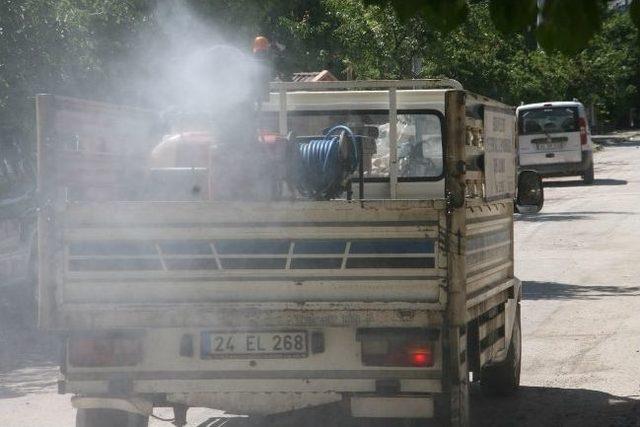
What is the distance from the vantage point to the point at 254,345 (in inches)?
238

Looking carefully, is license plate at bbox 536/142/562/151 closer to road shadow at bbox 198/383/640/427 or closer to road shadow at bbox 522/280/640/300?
road shadow at bbox 522/280/640/300

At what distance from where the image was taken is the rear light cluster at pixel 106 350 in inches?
239

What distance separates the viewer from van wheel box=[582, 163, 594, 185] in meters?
35.0

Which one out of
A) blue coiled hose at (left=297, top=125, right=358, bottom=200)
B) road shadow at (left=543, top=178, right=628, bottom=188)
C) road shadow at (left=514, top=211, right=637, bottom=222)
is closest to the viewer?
blue coiled hose at (left=297, top=125, right=358, bottom=200)

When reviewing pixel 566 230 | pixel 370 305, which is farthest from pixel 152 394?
pixel 566 230

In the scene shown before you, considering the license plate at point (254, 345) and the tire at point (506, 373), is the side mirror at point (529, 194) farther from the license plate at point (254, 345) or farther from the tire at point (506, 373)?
the license plate at point (254, 345)

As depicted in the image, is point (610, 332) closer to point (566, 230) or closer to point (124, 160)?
point (124, 160)

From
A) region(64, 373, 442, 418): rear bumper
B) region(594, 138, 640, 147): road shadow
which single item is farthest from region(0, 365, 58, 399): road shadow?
region(594, 138, 640, 147): road shadow

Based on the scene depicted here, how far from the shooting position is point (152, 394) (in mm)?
6105

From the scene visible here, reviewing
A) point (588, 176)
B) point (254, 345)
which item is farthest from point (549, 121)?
point (254, 345)

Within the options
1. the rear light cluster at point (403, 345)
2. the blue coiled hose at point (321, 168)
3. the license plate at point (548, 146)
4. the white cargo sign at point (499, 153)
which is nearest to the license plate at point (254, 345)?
the rear light cluster at point (403, 345)

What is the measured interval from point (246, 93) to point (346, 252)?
1.30m

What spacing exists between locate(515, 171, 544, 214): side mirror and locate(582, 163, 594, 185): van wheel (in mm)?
27479

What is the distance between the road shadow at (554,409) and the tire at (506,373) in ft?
0.20
